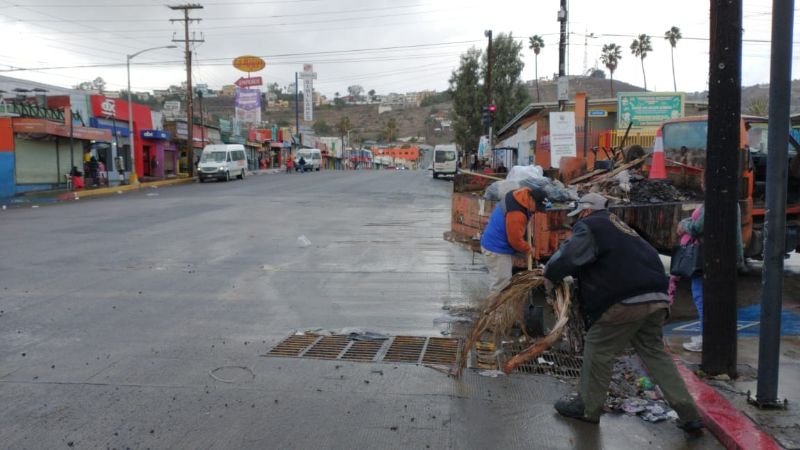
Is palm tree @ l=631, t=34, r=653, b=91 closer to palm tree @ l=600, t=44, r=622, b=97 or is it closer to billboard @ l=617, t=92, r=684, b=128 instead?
palm tree @ l=600, t=44, r=622, b=97

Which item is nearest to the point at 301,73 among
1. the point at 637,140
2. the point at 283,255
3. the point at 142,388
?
the point at 637,140

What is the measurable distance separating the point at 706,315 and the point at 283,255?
8049 millimetres

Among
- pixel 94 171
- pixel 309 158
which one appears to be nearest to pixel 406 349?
pixel 94 171

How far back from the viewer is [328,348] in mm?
6309

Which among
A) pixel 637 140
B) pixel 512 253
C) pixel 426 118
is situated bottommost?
pixel 512 253

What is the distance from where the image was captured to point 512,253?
6898 mm

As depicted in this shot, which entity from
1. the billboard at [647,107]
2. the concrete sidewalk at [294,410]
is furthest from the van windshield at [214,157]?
the concrete sidewalk at [294,410]

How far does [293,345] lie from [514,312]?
2.13 m

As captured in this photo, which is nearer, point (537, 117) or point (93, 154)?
point (537, 117)

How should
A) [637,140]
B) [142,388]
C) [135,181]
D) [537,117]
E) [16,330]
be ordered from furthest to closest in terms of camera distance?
[135,181] → [537,117] → [637,140] → [16,330] → [142,388]

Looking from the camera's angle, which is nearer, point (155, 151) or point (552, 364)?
point (552, 364)

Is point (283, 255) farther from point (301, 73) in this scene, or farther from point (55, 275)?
point (301, 73)

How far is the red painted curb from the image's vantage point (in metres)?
4.14

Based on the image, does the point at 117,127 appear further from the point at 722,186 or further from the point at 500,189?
the point at 722,186
